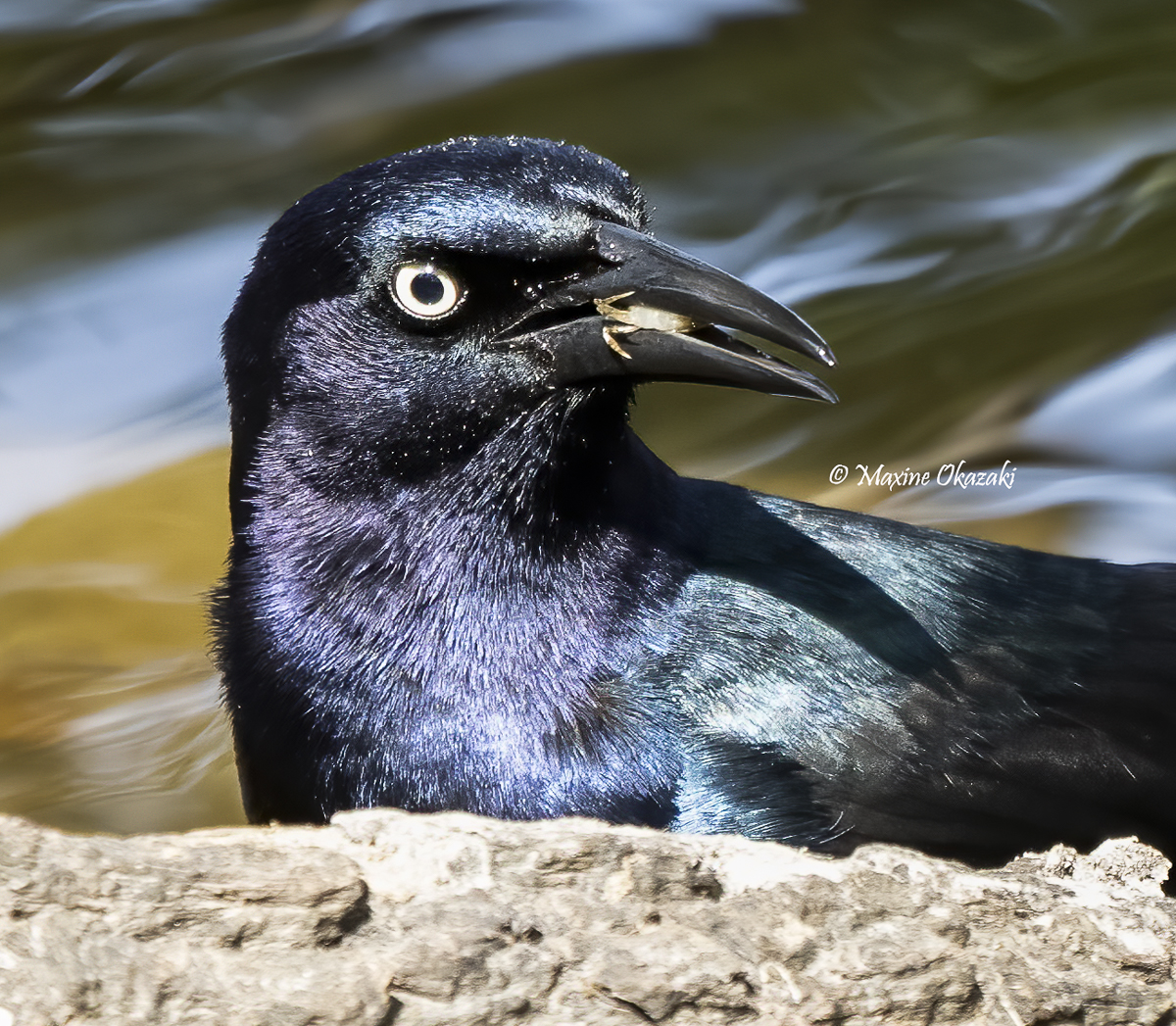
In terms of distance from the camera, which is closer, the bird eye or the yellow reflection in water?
the bird eye

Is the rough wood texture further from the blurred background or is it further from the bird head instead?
the blurred background

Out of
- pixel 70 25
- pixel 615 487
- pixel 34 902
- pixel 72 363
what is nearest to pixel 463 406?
pixel 615 487

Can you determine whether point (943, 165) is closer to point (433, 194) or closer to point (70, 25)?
point (70, 25)

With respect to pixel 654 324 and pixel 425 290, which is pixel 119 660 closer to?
pixel 425 290

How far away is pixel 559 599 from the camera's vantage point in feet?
11.0

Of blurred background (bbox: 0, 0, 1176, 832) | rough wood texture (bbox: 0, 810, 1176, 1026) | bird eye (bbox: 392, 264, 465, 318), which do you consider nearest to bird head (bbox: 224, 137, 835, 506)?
bird eye (bbox: 392, 264, 465, 318)

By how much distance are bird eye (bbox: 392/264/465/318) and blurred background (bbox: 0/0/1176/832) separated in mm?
2765

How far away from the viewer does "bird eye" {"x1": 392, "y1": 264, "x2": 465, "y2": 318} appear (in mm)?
3176

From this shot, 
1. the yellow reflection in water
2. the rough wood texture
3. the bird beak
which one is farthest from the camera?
the yellow reflection in water

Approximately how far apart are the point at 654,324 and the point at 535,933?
4.66ft

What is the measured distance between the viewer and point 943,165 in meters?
7.70

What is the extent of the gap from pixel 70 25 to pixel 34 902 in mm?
6630

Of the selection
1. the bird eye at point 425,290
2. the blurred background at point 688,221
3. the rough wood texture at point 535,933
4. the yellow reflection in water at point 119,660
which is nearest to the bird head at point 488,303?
the bird eye at point 425,290

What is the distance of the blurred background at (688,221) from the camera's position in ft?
20.7
